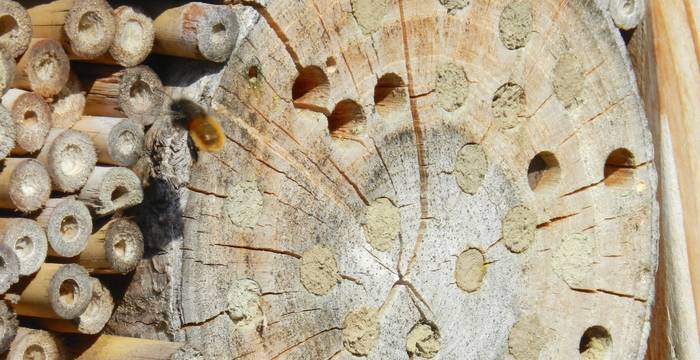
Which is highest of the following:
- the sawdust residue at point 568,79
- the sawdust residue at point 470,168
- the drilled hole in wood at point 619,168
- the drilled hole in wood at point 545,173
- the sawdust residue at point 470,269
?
the sawdust residue at point 568,79

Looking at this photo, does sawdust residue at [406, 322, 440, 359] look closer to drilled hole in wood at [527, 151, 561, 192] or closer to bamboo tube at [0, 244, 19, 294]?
drilled hole in wood at [527, 151, 561, 192]

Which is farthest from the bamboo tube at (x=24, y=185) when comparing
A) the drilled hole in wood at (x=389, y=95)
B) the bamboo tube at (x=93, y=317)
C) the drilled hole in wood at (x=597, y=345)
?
the drilled hole in wood at (x=597, y=345)

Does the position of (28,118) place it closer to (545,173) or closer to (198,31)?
(198,31)

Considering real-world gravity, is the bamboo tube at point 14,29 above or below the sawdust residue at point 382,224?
above

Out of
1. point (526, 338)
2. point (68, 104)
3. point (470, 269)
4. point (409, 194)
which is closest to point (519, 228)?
point (470, 269)

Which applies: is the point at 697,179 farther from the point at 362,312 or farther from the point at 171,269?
the point at 171,269

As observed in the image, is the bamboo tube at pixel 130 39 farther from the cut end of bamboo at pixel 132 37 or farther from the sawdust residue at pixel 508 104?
the sawdust residue at pixel 508 104
